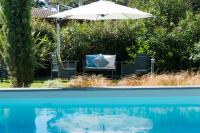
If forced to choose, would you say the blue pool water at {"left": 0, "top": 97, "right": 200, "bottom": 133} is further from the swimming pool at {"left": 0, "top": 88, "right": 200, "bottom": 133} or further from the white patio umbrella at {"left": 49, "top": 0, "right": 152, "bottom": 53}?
the white patio umbrella at {"left": 49, "top": 0, "right": 152, "bottom": 53}

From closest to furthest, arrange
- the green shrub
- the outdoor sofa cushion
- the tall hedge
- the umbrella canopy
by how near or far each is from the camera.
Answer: the tall hedge → the umbrella canopy → the outdoor sofa cushion → the green shrub

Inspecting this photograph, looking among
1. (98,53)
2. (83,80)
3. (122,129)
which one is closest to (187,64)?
(98,53)

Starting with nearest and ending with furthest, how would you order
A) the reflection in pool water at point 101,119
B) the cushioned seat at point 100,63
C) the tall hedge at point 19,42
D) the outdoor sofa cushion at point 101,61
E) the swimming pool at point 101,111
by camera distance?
the reflection in pool water at point 101,119 < the swimming pool at point 101,111 < the tall hedge at point 19,42 < the cushioned seat at point 100,63 < the outdoor sofa cushion at point 101,61

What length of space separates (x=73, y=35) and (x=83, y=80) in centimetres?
456

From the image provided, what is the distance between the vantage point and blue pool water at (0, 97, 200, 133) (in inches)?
371

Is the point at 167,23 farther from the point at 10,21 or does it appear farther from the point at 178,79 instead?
the point at 10,21

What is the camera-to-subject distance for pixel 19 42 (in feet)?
43.2

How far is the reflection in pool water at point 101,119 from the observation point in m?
9.33

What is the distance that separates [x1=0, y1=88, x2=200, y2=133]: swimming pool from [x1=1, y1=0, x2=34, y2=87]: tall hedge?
3.91 ft

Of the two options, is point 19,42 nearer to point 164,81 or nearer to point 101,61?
point 101,61

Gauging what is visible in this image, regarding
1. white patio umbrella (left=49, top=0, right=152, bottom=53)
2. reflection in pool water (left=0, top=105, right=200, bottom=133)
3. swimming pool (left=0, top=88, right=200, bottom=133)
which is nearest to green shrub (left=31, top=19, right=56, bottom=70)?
white patio umbrella (left=49, top=0, right=152, bottom=53)

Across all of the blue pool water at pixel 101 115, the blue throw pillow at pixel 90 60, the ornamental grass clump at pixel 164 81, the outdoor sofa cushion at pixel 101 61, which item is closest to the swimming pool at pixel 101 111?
the blue pool water at pixel 101 115

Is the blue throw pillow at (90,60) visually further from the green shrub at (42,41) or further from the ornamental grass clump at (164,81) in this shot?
the ornamental grass clump at (164,81)

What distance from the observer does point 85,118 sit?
10531 mm
